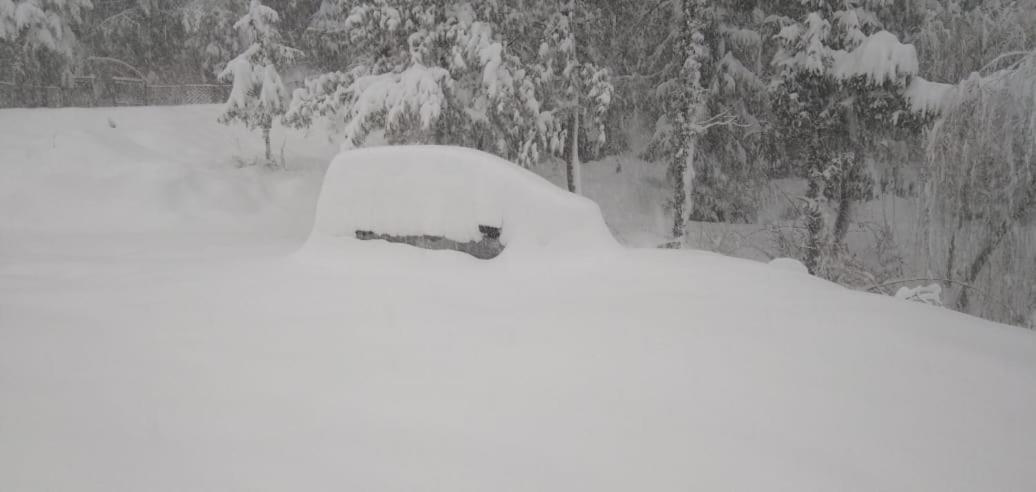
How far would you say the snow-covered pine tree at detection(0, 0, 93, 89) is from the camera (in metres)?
19.0

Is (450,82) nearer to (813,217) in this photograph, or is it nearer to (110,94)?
(813,217)

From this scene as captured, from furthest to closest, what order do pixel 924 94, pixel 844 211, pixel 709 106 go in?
pixel 709 106 < pixel 844 211 < pixel 924 94

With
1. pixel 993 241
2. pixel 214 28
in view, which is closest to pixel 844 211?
pixel 993 241

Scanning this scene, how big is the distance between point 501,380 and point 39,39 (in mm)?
24941

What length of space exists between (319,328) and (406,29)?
10476 mm

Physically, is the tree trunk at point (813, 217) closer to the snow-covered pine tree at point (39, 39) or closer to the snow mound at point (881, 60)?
the snow mound at point (881, 60)

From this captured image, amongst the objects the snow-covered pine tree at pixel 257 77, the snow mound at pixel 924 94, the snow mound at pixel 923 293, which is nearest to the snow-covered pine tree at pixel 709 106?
the snow mound at pixel 924 94

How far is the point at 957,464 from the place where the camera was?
2.66 metres

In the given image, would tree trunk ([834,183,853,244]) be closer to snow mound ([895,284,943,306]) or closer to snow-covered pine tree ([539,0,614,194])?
snow-covered pine tree ([539,0,614,194])

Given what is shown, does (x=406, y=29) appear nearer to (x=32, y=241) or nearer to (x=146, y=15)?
(x=32, y=241)

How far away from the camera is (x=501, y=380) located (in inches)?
145

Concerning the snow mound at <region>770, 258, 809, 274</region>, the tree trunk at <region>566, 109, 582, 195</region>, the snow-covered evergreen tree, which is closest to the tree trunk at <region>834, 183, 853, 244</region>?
the snow-covered evergreen tree

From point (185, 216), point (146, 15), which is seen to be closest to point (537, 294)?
point (185, 216)

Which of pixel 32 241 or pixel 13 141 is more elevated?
pixel 13 141
